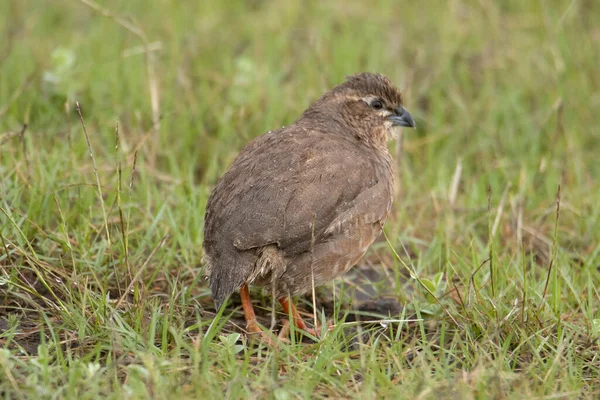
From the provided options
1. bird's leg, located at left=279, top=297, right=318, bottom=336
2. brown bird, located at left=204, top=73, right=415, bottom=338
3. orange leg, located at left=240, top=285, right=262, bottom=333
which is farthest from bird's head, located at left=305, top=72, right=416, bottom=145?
orange leg, located at left=240, top=285, right=262, bottom=333

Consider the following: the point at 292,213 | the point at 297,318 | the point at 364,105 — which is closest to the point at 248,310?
the point at 297,318

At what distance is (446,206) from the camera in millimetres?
6715

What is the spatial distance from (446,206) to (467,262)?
2.75 ft

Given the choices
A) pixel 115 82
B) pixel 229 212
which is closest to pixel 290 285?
pixel 229 212

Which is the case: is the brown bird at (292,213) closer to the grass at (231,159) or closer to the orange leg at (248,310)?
the orange leg at (248,310)

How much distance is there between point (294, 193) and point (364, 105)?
4.40ft

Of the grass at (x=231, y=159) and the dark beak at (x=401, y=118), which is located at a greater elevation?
the dark beak at (x=401, y=118)

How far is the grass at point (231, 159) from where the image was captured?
4422 millimetres

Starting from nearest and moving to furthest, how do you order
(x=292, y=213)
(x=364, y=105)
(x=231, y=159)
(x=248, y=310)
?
(x=292, y=213), (x=248, y=310), (x=364, y=105), (x=231, y=159)

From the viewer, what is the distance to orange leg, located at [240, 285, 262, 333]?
16.7ft

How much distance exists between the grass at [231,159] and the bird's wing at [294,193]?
433mm

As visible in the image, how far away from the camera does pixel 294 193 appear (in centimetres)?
496

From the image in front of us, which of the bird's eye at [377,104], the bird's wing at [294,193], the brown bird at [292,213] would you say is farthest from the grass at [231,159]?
the bird's eye at [377,104]

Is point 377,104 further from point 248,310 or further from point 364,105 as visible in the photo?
point 248,310
